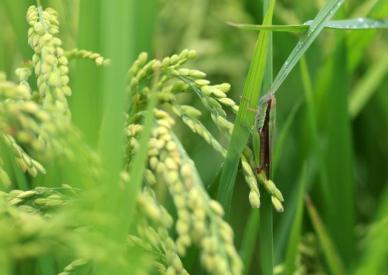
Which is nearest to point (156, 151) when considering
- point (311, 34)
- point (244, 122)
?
point (244, 122)

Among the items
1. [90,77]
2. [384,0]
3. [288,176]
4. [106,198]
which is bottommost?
[288,176]

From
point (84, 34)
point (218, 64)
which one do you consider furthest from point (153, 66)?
point (218, 64)

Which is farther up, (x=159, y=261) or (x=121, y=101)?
(x=121, y=101)

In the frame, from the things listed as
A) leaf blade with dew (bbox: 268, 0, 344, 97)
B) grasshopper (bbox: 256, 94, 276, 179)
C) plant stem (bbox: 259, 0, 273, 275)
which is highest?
leaf blade with dew (bbox: 268, 0, 344, 97)

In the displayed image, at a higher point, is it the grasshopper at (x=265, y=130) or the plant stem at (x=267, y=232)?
the grasshopper at (x=265, y=130)

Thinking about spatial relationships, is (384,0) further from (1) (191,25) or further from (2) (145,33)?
(1) (191,25)

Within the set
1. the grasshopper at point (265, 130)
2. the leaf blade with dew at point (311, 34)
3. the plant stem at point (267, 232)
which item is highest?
the leaf blade with dew at point (311, 34)

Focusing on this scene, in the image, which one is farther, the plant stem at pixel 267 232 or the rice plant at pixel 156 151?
the plant stem at pixel 267 232

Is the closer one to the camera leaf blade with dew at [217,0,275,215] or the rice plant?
the rice plant
